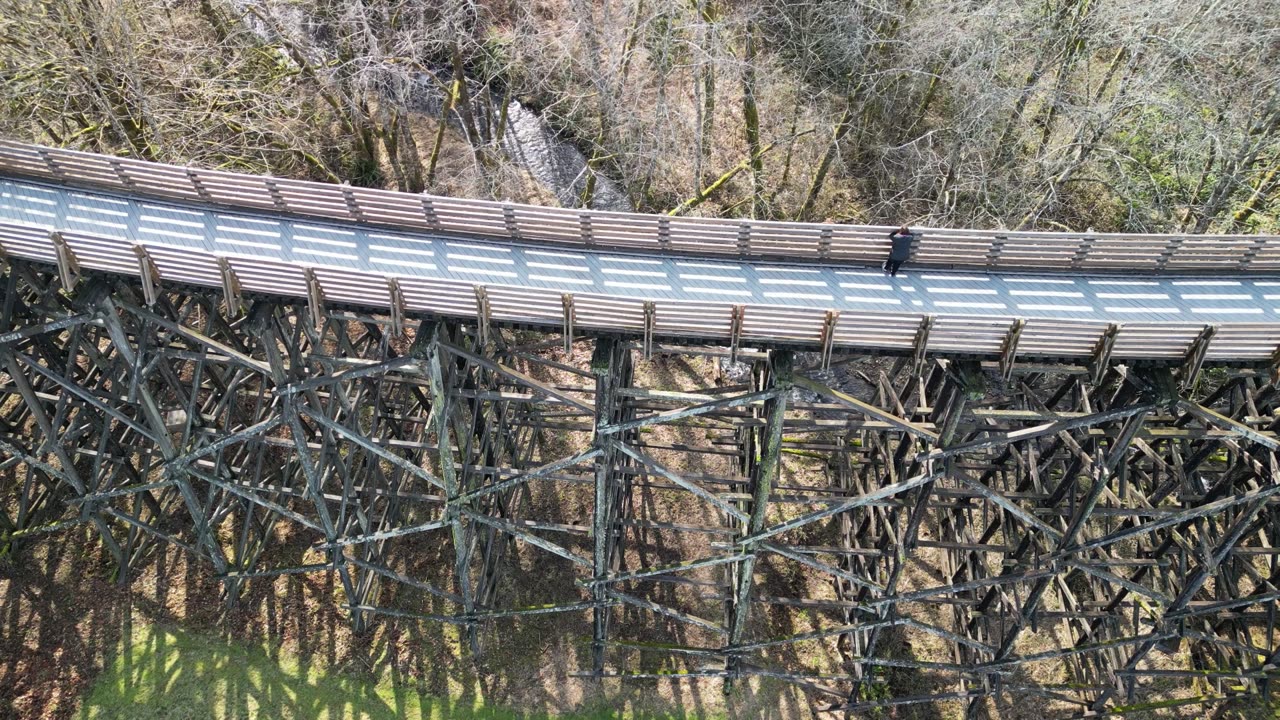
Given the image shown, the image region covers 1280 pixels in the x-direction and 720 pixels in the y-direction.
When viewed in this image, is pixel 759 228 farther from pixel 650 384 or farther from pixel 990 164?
pixel 990 164

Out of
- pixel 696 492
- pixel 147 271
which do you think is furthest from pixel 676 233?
pixel 147 271

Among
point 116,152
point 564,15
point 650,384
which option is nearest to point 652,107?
point 564,15

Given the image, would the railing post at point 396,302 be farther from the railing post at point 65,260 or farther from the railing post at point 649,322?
the railing post at point 65,260

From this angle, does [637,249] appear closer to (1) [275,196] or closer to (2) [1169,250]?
(1) [275,196]

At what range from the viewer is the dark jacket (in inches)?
424

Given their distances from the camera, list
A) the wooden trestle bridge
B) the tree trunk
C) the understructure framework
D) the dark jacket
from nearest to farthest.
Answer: the wooden trestle bridge → the understructure framework → the dark jacket → the tree trunk

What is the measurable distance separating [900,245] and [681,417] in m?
3.72

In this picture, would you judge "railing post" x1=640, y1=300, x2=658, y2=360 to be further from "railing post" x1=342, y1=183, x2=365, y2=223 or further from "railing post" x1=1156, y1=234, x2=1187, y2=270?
"railing post" x1=1156, y1=234, x2=1187, y2=270

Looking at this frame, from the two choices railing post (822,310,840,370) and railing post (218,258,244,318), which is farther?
railing post (218,258,244,318)

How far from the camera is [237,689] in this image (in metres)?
13.7

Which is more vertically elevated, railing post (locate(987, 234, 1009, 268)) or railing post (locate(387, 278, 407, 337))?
railing post (locate(987, 234, 1009, 268))

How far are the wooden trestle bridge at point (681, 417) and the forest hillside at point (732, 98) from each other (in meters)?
4.34

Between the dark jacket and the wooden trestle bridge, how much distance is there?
200 mm

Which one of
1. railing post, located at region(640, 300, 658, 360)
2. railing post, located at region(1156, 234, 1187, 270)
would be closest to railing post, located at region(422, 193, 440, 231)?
railing post, located at region(640, 300, 658, 360)
